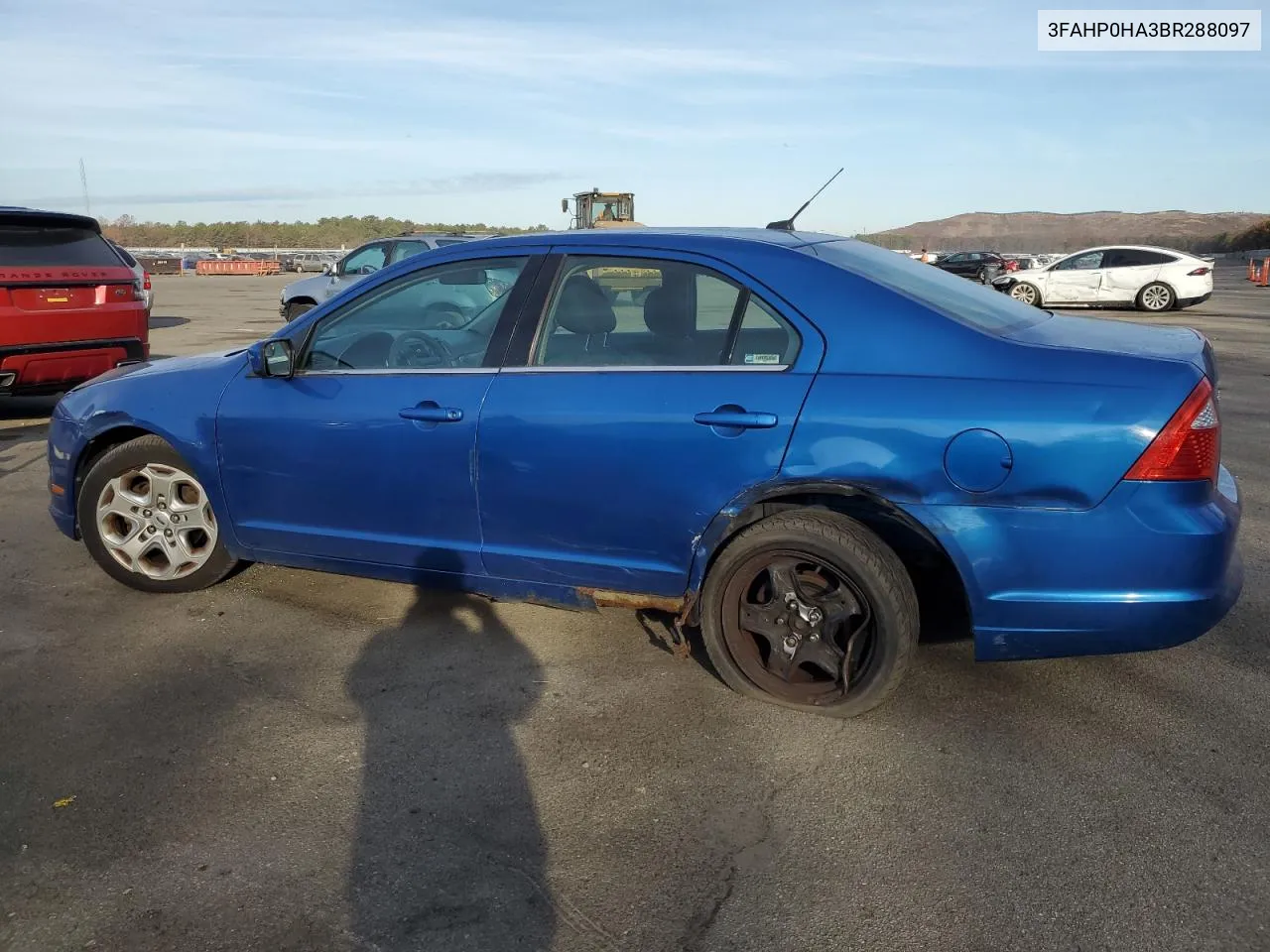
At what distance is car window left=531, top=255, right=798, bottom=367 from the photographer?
11.1 feet

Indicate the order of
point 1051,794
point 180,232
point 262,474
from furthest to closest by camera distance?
point 180,232, point 262,474, point 1051,794

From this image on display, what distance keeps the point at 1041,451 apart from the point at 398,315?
8.45 feet

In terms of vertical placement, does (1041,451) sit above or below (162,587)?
above

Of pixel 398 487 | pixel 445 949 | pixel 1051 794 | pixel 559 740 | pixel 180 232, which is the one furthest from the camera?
pixel 180 232

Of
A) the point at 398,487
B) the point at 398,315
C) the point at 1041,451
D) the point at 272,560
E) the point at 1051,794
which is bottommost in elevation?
the point at 1051,794

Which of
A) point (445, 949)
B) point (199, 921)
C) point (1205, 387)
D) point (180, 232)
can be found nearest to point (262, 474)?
point (199, 921)

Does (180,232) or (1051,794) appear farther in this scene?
(180,232)

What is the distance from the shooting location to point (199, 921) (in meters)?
2.36

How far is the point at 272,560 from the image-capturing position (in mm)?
4242

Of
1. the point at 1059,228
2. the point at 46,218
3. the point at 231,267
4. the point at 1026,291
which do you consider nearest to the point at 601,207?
the point at 1026,291

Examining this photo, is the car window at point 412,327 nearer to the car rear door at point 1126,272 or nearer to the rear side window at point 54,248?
the rear side window at point 54,248

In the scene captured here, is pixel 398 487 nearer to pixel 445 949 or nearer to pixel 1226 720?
pixel 445 949

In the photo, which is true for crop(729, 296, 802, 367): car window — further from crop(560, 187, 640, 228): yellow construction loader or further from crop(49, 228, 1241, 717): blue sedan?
crop(560, 187, 640, 228): yellow construction loader

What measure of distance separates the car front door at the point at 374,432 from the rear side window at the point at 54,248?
4.86m
